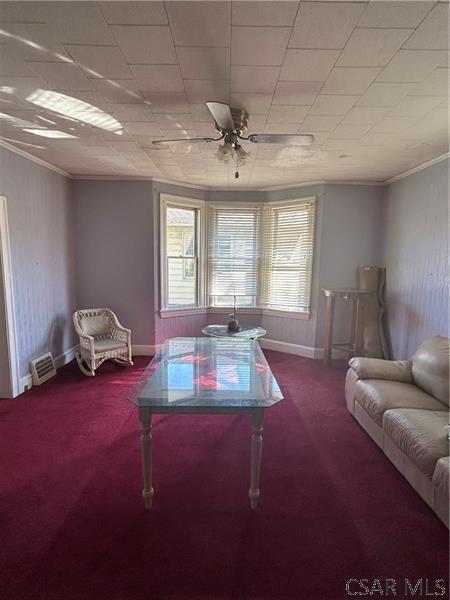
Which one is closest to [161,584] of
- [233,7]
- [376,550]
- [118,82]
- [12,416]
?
[376,550]

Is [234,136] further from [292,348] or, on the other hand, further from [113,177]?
[292,348]

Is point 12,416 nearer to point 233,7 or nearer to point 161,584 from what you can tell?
point 161,584

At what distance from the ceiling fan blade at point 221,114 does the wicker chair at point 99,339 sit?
3052 millimetres

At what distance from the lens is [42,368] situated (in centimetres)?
380

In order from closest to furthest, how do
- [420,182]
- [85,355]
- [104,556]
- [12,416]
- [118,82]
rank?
[104,556] → [118,82] → [12,416] → [420,182] → [85,355]

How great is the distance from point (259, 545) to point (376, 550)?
64 centimetres

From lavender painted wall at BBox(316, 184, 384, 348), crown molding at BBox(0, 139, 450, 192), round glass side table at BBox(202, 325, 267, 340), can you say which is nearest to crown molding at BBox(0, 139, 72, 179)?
crown molding at BBox(0, 139, 450, 192)

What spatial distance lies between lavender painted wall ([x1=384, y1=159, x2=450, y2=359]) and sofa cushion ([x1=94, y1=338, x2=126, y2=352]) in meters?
3.81

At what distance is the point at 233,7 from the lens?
1.40 metres

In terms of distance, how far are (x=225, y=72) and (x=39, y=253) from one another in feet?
10.2

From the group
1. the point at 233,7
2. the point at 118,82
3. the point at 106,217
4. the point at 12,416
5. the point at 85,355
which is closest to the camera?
the point at 233,7

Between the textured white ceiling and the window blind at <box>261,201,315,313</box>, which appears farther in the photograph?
the window blind at <box>261,201,315,313</box>

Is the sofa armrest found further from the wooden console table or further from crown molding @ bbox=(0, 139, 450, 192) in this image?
crown molding @ bbox=(0, 139, 450, 192)

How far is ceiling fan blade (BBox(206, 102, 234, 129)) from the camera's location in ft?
6.02
